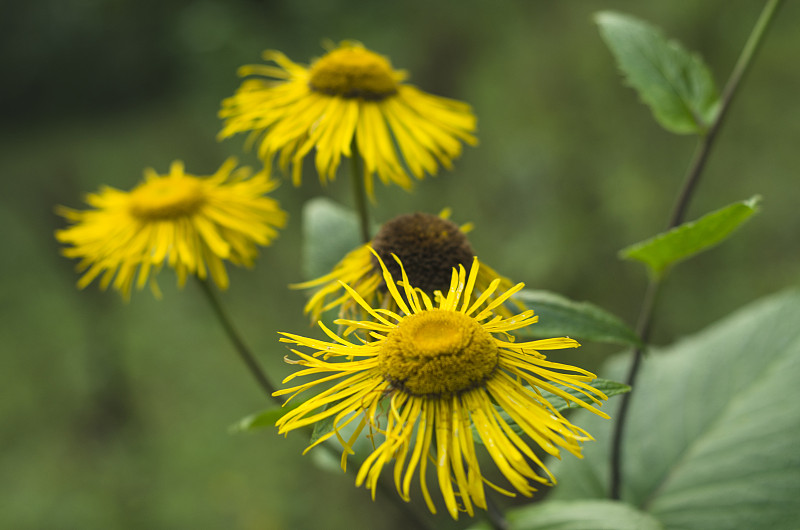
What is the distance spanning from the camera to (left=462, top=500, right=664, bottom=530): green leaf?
1.79ft

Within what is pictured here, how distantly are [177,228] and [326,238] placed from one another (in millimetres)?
170

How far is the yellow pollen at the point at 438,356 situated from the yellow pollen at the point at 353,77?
0.29 metres

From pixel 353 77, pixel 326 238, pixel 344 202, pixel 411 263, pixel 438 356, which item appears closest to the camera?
pixel 438 356

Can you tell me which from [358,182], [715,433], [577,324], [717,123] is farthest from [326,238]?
[715,433]

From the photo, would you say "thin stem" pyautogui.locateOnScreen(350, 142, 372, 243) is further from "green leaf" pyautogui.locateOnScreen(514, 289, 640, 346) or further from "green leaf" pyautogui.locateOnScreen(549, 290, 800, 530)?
"green leaf" pyautogui.locateOnScreen(549, 290, 800, 530)

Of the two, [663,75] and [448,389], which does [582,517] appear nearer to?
[448,389]

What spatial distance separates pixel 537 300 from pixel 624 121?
4.18 feet

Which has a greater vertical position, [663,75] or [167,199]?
[663,75]

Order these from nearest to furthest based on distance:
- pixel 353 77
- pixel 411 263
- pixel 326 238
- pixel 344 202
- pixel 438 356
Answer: pixel 438 356
pixel 411 263
pixel 353 77
pixel 326 238
pixel 344 202

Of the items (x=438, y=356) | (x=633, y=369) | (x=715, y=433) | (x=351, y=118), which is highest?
(x=351, y=118)

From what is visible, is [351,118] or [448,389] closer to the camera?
[448,389]

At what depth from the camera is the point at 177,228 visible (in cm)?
67

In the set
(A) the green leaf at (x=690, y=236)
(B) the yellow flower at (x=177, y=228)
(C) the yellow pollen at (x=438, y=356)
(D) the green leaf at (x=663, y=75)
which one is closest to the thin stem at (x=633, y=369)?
(A) the green leaf at (x=690, y=236)

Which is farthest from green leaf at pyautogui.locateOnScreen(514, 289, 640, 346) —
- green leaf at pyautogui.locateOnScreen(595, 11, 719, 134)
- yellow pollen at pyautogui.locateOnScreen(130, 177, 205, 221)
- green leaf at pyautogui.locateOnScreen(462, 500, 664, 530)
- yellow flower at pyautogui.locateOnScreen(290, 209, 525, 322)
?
yellow pollen at pyautogui.locateOnScreen(130, 177, 205, 221)
